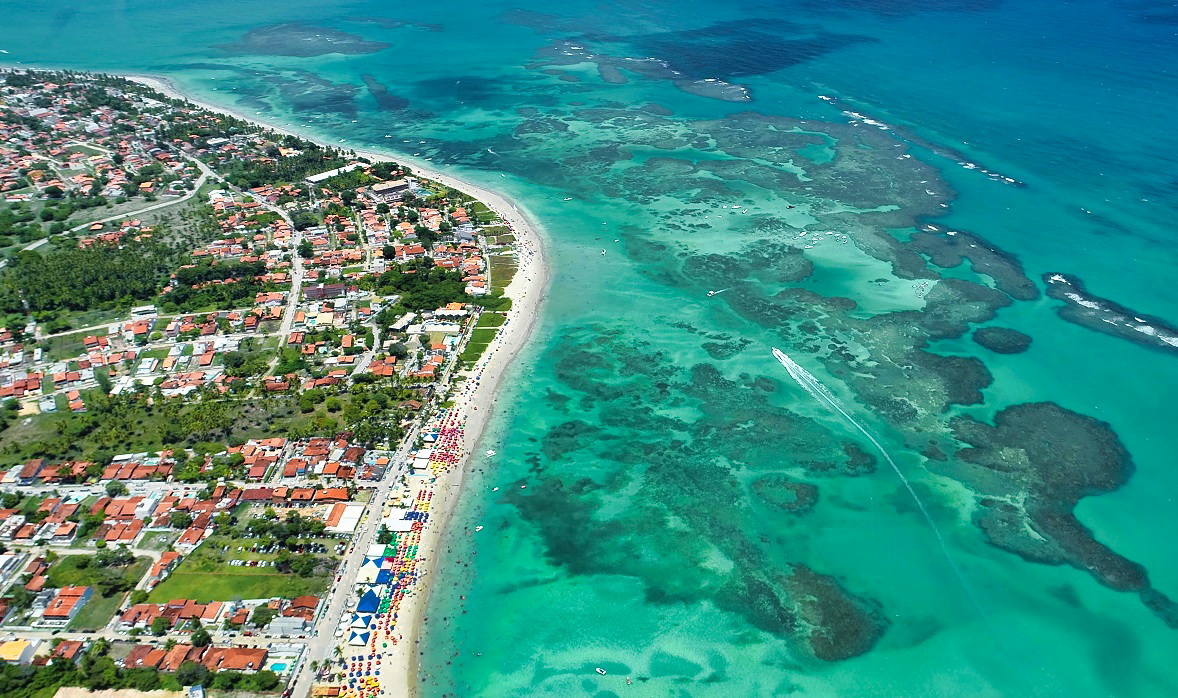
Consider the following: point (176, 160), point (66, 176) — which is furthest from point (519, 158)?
point (66, 176)

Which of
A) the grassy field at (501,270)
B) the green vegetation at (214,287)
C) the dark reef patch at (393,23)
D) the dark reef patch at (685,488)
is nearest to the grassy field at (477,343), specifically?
the dark reef patch at (685,488)

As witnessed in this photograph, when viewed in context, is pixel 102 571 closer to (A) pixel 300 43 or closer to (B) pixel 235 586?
(B) pixel 235 586

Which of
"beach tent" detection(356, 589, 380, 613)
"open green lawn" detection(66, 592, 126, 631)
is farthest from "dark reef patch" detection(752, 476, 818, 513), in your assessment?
"open green lawn" detection(66, 592, 126, 631)

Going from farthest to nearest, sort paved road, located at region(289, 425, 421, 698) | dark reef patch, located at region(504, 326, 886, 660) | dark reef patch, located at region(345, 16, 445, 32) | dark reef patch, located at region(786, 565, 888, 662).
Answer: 1. dark reef patch, located at region(345, 16, 445, 32)
2. dark reef patch, located at region(504, 326, 886, 660)
3. dark reef patch, located at region(786, 565, 888, 662)
4. paved road, located at region(289, 425, 421, 698)

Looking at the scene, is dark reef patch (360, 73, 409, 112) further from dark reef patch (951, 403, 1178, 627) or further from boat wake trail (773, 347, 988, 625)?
dark reef patch (951, 403, 1178, 627)

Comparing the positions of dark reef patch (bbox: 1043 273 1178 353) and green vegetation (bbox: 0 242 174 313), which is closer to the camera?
dark reef patch (bbox: 1043 273 1178 353)

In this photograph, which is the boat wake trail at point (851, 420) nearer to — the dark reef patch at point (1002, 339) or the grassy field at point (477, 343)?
the dark reef patch at point (1002, 339)

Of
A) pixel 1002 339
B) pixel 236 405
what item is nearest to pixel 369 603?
pixel 236 405
